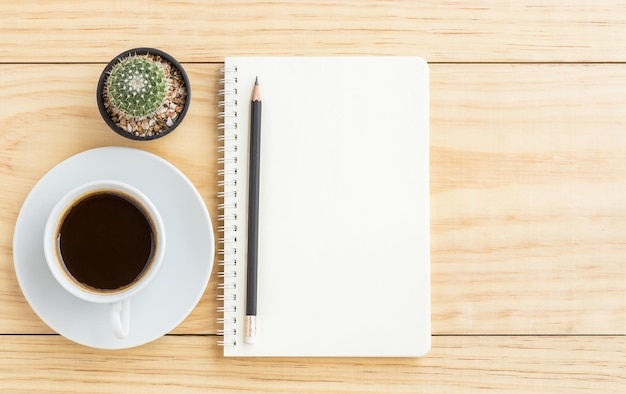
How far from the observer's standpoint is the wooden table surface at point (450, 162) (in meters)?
0.74

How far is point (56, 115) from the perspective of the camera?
75 cm

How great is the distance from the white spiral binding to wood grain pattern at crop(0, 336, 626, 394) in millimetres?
35

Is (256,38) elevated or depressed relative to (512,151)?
elevated

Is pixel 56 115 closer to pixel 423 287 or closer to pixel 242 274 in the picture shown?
pixel 242 274

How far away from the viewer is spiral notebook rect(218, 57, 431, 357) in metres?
0.74

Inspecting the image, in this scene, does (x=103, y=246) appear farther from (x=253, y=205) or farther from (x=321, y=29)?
(x=321, y=29)

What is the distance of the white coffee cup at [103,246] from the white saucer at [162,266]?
0.11ft

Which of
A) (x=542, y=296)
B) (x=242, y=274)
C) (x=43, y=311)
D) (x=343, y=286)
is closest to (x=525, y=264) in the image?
(x=542, y=296)

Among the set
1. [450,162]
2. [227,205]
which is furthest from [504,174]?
[227,205]

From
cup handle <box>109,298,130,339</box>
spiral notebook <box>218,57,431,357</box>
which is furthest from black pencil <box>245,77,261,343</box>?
cup handle <box>109,298,130,339</box>

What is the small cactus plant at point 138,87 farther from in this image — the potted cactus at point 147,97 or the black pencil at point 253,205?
the black pencil at point 253,205

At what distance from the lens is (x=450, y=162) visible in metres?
0.76

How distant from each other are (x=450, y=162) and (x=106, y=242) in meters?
0.38

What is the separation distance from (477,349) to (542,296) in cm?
9
